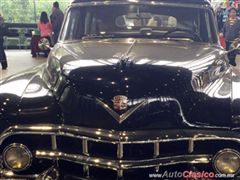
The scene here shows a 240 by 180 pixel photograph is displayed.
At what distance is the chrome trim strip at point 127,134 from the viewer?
2.47m

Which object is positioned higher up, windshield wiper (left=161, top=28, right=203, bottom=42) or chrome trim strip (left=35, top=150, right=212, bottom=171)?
windshield wiper (left=161, top=28, right=203, bottom=42)

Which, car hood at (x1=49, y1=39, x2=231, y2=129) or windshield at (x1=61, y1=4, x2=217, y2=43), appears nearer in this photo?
car hood at (x1=49, y1=39, x2=231, y2=129)

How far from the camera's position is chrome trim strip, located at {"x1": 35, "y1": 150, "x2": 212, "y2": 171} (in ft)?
8.09

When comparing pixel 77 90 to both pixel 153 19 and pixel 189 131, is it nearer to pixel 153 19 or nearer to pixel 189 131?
pixel 189 131

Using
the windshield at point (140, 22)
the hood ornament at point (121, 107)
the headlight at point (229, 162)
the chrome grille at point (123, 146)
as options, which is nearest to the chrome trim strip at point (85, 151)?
the chrome grille at point (123, 146)

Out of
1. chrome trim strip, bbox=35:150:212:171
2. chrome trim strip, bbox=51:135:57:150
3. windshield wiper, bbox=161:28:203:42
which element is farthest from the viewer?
windshield wiper, bbox=161:28:203:42

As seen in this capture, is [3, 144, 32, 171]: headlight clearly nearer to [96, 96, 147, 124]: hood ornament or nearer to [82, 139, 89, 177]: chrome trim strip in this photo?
[82, 139, 89, 177]: chrome trim strip

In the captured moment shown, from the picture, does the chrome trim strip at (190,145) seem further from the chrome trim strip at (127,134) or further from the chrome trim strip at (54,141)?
the chrome trim strip at (54,141)

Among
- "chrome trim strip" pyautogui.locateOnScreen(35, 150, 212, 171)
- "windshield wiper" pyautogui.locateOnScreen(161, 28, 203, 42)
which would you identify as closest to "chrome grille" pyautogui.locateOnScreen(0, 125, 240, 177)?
"chrome trim strip" pyautogui.locateOnScreen(35, 150, 212, 171)

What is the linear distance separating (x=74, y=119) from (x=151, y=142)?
50 cm

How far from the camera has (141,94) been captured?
103 inches

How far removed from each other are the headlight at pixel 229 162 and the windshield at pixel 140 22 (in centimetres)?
181

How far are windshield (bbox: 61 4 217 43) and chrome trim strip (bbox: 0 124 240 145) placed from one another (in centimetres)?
176

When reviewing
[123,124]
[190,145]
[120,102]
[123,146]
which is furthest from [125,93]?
[190,145]
